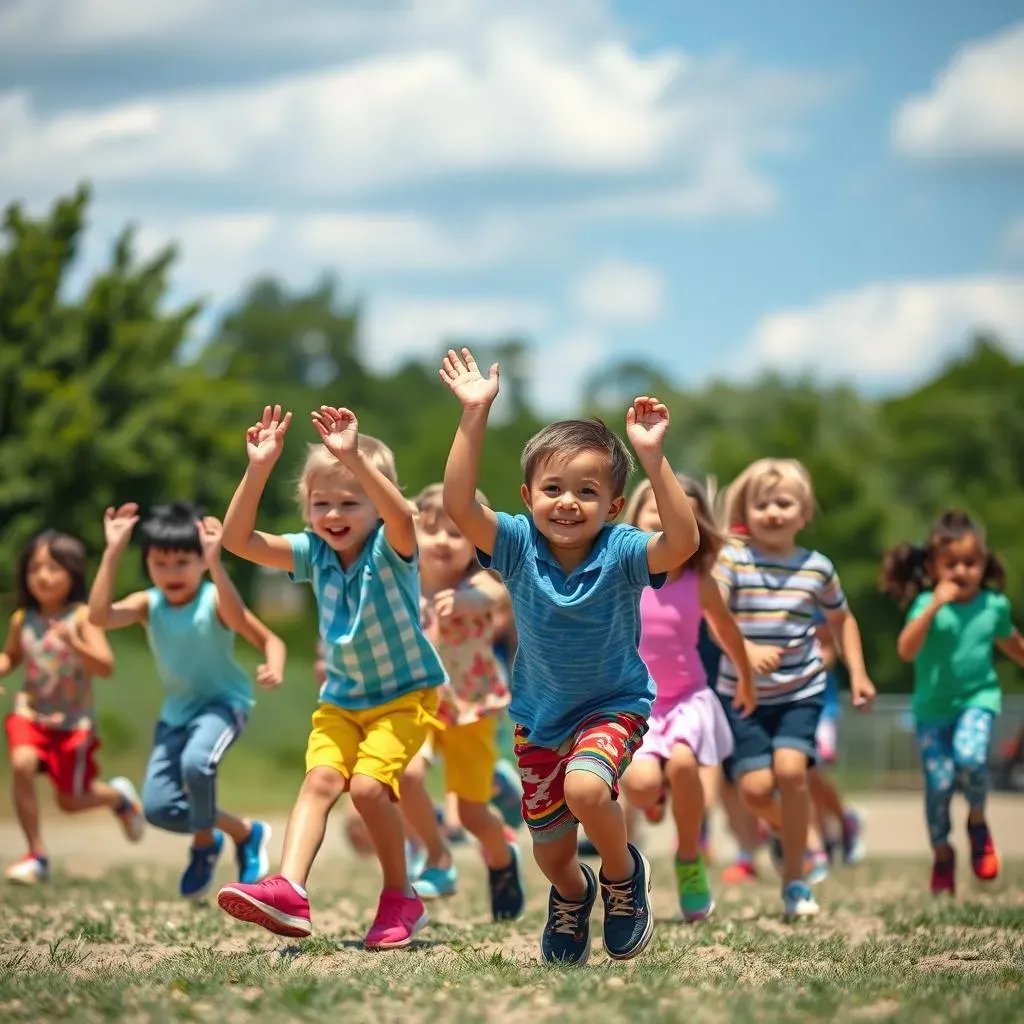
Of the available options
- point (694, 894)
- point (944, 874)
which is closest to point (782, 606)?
point (694, 894)

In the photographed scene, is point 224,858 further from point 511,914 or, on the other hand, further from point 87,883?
point 511,914

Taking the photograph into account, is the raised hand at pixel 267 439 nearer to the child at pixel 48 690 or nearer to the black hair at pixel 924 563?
the child at pixel 48 690

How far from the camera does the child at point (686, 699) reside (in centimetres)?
794

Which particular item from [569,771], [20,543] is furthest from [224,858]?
[20,543]

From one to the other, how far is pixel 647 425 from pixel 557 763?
1.29 metres

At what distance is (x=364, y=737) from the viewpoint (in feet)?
23.1

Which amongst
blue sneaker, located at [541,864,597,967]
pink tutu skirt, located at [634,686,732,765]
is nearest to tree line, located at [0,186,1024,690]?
pink tutu skirt, located at [634,686,732,765]

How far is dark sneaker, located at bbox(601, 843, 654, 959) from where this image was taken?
622 centimetres

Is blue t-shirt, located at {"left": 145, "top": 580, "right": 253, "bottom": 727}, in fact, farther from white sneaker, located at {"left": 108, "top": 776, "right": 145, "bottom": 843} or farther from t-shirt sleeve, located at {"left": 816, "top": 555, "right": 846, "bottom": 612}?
t-shirt sleeve, located at {"left": 816, "top": 555, "right": 846, "bottom": 612}

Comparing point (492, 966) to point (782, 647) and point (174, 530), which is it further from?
point (174, 530)

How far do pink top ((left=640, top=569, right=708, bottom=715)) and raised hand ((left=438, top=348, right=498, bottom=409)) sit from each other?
248cm

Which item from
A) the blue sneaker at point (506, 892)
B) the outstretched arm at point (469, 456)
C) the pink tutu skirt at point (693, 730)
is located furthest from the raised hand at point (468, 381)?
the blue sneaker at point (506, 892)

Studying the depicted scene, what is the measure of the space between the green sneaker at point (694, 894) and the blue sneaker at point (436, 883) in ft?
4.60

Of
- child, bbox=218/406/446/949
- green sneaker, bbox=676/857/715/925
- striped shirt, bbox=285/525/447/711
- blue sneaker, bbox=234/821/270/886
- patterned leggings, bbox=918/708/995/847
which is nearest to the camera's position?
child, bbox=218/406/446/949
